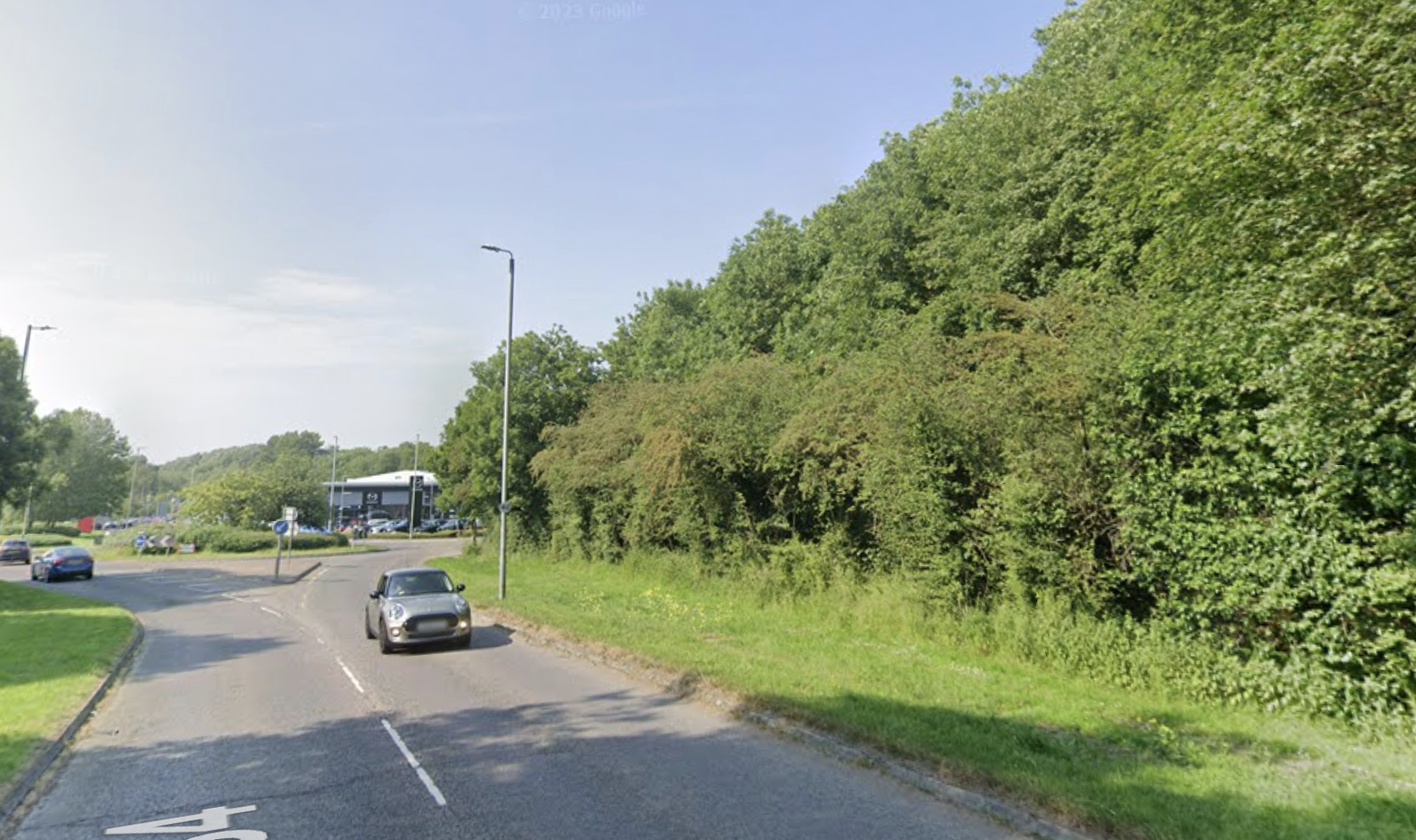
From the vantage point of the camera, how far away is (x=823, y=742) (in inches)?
295

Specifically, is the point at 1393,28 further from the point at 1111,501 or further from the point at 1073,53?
the point at 1073,53

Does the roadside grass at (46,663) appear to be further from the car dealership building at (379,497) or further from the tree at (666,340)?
the car dealership building at (379,497)

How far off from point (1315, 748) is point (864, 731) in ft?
13.5

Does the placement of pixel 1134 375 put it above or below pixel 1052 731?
above

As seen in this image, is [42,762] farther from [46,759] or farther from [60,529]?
[60,529]

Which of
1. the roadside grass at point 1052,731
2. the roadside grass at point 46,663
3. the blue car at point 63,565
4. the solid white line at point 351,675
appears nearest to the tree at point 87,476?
the blue car at point 63,565

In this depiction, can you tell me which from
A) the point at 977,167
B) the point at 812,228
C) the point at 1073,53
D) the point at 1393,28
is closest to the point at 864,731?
Answer: the point at 1393,28

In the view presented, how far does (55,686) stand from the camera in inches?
428

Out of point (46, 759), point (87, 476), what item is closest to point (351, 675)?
point (46, 759)

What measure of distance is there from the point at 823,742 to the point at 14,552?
59063 mm

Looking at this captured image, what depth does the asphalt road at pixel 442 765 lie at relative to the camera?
5.75 m

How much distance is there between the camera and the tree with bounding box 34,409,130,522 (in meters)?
90.9

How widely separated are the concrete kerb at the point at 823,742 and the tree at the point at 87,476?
348 feet

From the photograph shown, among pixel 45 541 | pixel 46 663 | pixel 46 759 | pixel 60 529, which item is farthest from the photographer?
pixel 60 529
